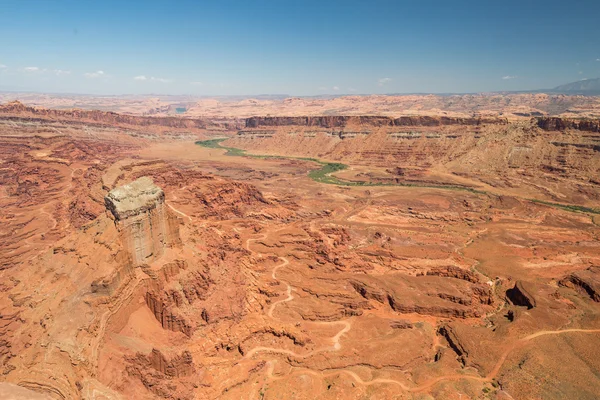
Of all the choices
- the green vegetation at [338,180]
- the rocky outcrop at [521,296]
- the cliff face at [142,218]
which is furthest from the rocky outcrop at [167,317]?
the green vegetation at [338,180]

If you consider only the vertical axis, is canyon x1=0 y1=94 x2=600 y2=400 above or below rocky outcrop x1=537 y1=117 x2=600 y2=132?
below

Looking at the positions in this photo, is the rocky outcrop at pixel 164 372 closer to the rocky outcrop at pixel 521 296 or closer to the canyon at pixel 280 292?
the canyon at pixel 280 292

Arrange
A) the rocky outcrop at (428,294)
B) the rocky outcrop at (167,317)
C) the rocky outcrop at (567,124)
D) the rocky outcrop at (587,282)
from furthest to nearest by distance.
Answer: the rocky outcrop at (567,124), the rocky outcrop at (587,282), the rocky outcrop at (428,294), the rocky outcrop at (167,317)

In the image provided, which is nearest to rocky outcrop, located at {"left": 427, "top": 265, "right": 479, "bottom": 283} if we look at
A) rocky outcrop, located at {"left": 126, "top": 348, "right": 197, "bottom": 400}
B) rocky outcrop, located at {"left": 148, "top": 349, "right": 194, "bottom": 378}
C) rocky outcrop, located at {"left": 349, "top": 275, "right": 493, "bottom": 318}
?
rocky outcrop, located at {"left": 349, "top": 275, "right": 493, "bottom": 318}

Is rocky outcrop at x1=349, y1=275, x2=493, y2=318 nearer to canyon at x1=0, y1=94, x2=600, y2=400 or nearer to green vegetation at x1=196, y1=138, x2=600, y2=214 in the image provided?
canyon at x1=0, y1=94, x2=600, y2=400

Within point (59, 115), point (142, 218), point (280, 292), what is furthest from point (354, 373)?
point (59, 115)

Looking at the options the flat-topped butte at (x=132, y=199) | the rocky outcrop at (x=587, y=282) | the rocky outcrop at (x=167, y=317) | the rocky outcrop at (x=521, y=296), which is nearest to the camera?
the flat-topped butte at (x=132, y=199)

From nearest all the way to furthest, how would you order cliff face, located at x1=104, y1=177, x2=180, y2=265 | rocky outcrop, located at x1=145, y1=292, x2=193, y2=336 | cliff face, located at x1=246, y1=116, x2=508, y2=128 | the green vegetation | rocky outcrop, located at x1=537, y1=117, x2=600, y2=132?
cliff face, located at x1=104, y1=177, x2=180, y2=265
rocky outcrop, located at x1=145, y1=292, x2=193, y2=336
the green vegetation
rocky outcrop, located at x1=537, y1=117, x2=600, y2=132
cliff face, located at x1=246, y1=116, x2=508, y2=128
